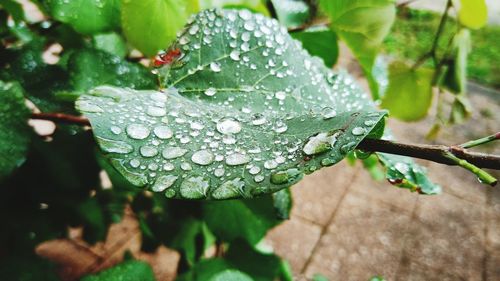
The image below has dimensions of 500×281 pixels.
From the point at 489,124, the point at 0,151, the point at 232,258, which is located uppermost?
the point at 0,151

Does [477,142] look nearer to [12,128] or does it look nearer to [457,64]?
[457,64]

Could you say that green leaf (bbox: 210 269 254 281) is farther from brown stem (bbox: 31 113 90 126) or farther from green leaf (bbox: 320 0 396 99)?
green leaf (bbox: 320 0 396 99)

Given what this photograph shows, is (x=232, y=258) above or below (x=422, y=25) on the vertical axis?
above

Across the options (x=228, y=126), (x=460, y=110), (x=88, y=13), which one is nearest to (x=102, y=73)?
(x=88, y=13)

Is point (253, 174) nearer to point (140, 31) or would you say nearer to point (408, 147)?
point (408, 147)

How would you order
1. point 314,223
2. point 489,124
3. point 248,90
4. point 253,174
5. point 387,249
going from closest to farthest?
point 253,174 < point 248,90 < point 387,249 < point 314,223 < point 489,124


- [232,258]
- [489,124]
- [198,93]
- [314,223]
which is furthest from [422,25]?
[198,93]
